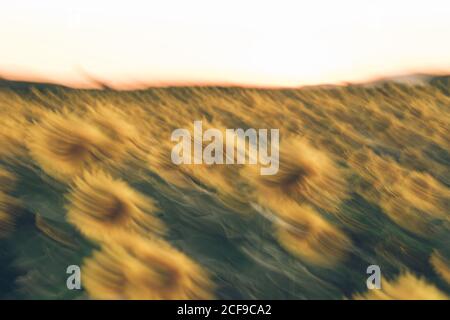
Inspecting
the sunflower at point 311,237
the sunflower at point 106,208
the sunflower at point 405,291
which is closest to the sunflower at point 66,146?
the sunflower at point 106,208

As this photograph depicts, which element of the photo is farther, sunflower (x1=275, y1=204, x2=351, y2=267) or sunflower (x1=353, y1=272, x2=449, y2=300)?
sunflower (x1=275, y1=204, x2=351, y2=267)

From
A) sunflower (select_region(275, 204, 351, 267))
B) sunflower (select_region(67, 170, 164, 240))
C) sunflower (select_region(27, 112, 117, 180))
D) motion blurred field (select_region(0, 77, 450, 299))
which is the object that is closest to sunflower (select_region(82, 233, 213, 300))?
motion blurred field (select_region(0, 77, 450, 299))

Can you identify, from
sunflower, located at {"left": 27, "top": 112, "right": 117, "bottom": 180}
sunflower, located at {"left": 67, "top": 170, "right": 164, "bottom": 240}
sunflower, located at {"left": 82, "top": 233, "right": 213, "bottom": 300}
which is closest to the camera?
sunflower, located at {"left": 82, "top": 233, "right": 213, "bottom": 300}

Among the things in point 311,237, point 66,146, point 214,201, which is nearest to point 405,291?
point 311,237

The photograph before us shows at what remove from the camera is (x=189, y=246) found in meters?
3.51

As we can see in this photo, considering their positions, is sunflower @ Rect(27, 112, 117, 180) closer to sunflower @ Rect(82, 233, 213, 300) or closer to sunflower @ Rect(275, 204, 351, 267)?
sunflower @ Rect(82, 233, 213, 300)

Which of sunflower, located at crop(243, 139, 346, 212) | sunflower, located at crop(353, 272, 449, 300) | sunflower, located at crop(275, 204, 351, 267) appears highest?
sunflower, located at crop(243, 139, 346, 212)

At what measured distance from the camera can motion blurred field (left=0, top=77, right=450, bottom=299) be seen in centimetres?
333

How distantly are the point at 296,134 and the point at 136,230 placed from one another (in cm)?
140

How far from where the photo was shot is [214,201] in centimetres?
384

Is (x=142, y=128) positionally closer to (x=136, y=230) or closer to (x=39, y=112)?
(x=39, y=112)

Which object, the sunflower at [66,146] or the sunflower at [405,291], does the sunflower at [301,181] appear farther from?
the sunflower at [66,146]

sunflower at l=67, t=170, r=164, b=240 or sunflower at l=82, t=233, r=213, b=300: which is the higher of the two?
sunflower at l=67, t=170, r=164, b=240
